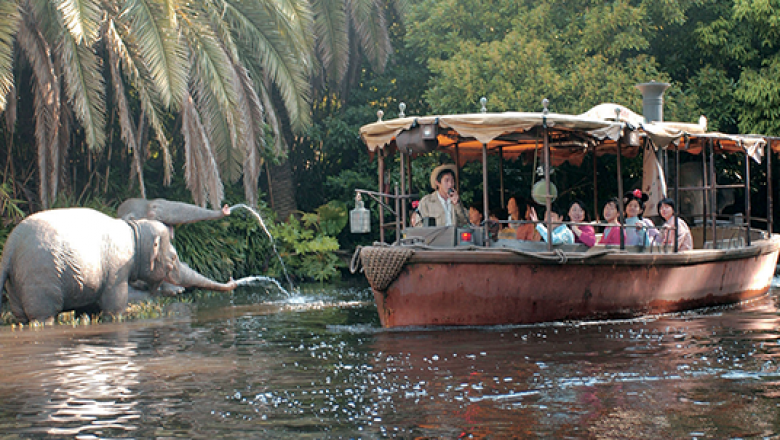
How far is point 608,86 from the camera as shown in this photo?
20172mm

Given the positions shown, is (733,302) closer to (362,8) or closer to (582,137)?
(582,137)

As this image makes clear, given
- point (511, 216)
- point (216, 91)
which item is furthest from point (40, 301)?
point (511, 216)

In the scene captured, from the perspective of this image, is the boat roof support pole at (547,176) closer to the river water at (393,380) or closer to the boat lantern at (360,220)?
the river water at (393,380)

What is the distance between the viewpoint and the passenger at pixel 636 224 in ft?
42.2

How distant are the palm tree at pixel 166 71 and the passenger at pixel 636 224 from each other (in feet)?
22.8

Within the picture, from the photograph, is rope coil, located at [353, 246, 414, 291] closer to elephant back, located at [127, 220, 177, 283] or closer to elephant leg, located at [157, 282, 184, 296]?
elephant back, located at [127, 220, 177, 283]

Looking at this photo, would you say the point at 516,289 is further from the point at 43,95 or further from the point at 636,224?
the point at 43,95

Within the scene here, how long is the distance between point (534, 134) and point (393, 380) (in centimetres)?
507

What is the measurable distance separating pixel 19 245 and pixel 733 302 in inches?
404

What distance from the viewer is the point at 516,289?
11.4m

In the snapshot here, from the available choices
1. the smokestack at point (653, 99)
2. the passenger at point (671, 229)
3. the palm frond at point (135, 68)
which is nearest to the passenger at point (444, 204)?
the passenger at point (671, 229)

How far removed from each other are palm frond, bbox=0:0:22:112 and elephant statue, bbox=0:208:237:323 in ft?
5.95

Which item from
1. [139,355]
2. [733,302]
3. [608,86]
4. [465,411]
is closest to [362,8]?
[608,86]

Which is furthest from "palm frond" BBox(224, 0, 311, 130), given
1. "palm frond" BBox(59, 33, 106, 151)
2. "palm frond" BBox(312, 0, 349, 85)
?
"palm frond" BBox(59, 33, 106, 151)
